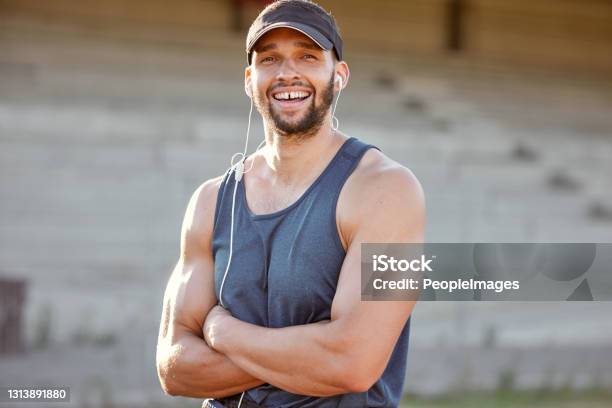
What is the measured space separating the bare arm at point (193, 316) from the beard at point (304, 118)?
0.32 metres

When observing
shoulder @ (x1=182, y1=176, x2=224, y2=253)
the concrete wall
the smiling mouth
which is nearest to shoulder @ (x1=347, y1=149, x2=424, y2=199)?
the smiling mouth

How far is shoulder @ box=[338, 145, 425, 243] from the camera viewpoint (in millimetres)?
3129

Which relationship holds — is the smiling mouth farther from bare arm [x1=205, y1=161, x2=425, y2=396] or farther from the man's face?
bare arm [x1=205, y1=161, x2=425, y2=396]

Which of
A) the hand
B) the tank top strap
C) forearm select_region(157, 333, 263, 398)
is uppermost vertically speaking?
the tank top strap

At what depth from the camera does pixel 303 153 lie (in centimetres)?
336

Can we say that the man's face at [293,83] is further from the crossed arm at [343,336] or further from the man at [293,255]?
the crossed arm at [343,336]

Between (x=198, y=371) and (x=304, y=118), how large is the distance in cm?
85

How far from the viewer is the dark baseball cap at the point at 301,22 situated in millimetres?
3284

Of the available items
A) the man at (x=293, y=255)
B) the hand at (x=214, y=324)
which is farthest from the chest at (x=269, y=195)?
the hand at (x=214, y=324)

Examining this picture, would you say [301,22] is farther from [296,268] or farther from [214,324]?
[214,324]

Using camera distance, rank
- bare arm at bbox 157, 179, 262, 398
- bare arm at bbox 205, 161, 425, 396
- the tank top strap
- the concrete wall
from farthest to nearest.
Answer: the concrete wall < bare arm at bbox 157, 179, 262, 398 < the tank top strap < bare arm at bbox 205, 161, 425, 396

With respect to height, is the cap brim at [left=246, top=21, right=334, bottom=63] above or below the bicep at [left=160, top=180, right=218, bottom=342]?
above

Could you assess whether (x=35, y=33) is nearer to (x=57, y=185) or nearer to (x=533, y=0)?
(x=57, y=185)

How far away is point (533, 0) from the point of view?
706 inches
